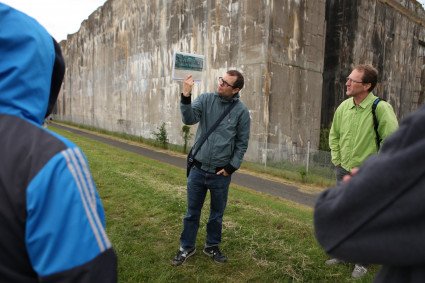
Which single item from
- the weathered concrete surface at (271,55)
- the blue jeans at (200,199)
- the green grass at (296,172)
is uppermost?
the weathered concrete surface at (271,55)

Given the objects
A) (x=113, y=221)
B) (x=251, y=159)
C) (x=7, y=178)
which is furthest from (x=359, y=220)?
(x=251, y=159)

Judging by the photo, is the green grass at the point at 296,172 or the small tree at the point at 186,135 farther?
the small tree at the point at 186,135

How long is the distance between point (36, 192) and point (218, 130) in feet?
9.83

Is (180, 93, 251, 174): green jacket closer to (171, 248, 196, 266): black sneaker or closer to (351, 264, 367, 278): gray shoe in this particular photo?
(171, 248, 196, 266): black sneaker

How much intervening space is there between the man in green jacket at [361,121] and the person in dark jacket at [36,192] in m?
3.39

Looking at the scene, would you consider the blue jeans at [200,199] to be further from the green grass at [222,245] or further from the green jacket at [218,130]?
the green grass at [222,245]

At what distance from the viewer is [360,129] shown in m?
4.06

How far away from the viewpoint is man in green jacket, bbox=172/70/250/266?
13.4 feet

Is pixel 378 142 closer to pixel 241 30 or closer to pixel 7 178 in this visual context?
pixel 7 178

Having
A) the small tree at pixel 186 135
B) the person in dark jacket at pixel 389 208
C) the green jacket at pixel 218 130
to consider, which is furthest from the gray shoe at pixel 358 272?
the small tree at pixel 186 135

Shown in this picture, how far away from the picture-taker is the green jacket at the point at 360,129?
3.93 m

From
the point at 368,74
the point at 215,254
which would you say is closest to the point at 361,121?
the point at 368,74

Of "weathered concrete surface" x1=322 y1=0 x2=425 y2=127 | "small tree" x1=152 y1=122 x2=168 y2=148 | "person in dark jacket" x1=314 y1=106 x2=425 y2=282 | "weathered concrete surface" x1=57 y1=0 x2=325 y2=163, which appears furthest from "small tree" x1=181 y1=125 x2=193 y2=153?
"person in dark jacket" x1=314 y1=106 x2=425 y2=282

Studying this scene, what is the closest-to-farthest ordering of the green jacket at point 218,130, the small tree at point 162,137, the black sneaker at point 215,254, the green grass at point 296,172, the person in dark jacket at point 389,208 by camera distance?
the person in dark jacket at point 389,208
the green jacket at point 218,130
the black sneaker at point 215,254
the green grass at point 296,172
the small tree at point 162,137
